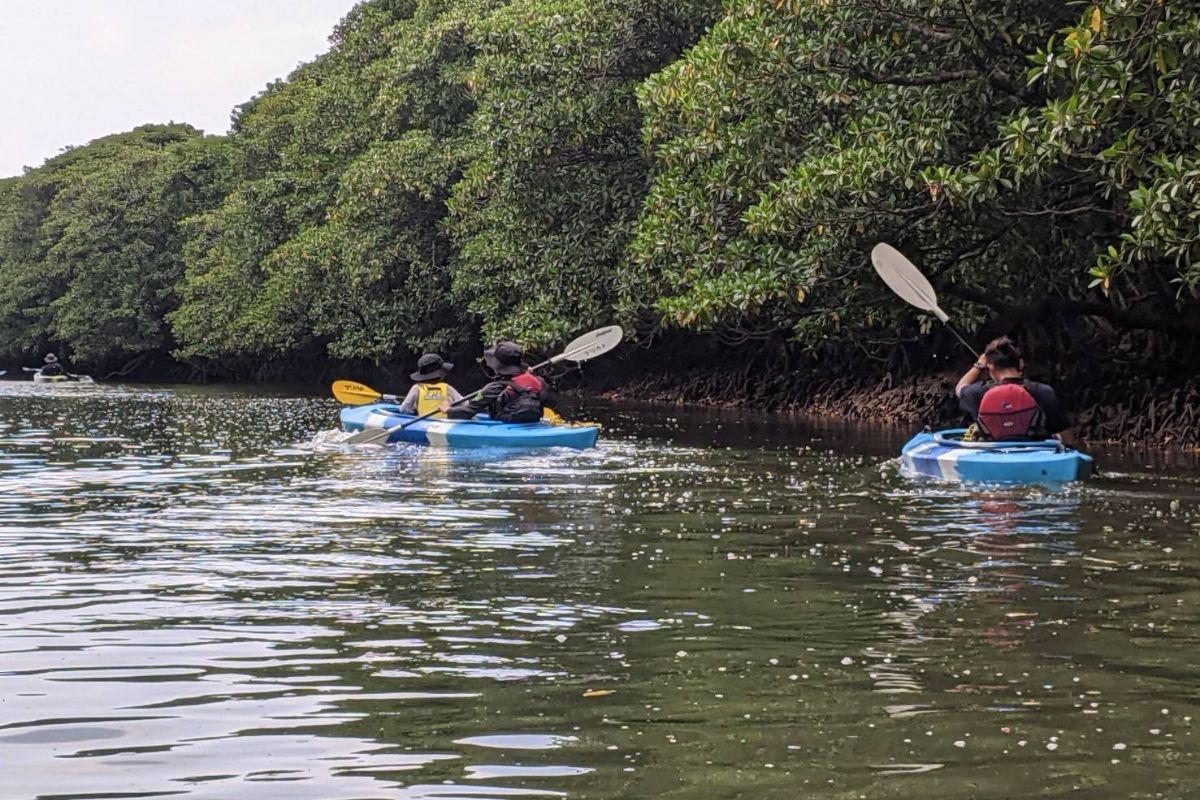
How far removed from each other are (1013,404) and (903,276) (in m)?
3.02

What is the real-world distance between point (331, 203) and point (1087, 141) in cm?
3114

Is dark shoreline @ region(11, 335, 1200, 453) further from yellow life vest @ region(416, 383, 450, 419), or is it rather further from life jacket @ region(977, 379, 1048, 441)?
yellow life vest @ region(416, 383, 450, 419)

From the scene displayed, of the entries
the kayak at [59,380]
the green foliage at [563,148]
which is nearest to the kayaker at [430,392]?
the green foliage at [563,148]

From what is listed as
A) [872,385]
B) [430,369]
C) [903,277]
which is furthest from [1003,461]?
[872,385]

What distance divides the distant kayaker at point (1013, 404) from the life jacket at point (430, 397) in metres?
6.66

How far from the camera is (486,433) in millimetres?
16094

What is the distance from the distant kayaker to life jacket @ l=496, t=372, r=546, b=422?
5.20m

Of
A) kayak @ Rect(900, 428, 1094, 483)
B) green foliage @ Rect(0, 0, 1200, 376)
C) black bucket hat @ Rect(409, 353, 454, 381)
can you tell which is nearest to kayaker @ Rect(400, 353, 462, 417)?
black bucket hat @ Rect(409, 353, 454, 381)

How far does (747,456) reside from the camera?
1552cm

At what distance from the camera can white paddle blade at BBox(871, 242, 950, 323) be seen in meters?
15.1

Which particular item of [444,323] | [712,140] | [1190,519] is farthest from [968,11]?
[444,323]

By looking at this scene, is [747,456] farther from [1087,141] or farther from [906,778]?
[906,778]

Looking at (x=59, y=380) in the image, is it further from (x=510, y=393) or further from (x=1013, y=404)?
(x=1013, y=404)

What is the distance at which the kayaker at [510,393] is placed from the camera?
1630cm
